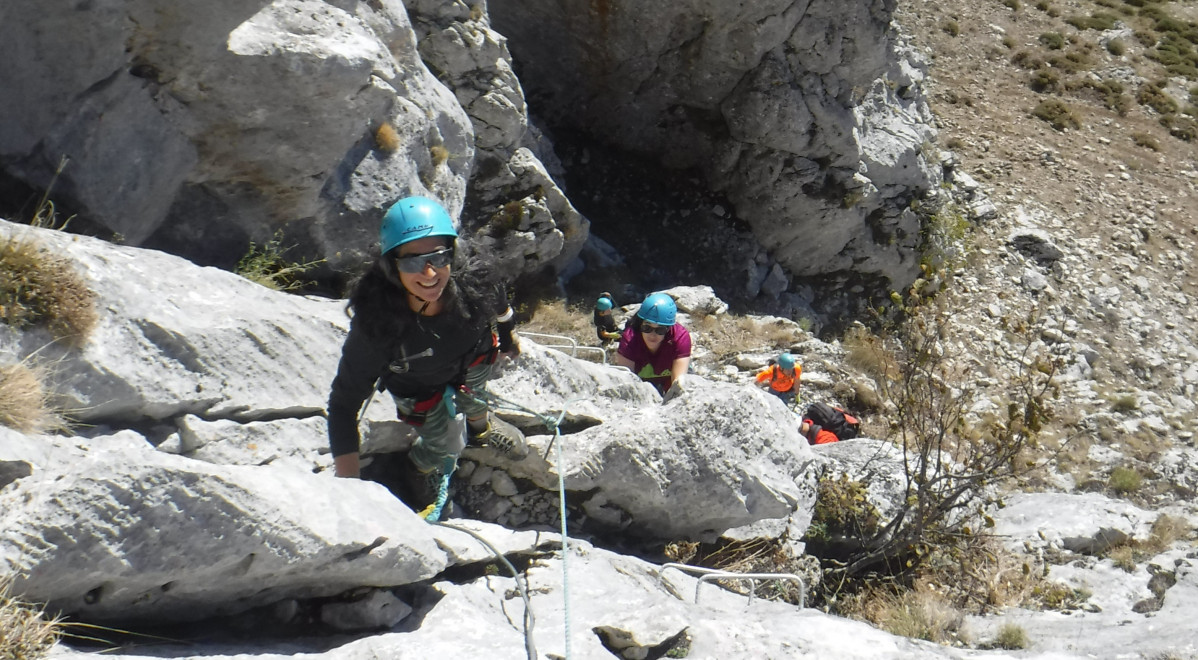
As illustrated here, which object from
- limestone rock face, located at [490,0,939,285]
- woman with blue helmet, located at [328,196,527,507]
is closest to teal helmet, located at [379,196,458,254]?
woman with blue helmet, located at [328,196,527,507]

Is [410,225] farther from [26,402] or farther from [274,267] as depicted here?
[274,267]

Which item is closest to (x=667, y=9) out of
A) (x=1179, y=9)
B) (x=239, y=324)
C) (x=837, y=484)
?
(x=837, y=484)

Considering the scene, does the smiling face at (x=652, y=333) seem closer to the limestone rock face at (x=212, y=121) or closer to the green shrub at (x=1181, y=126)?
the limestone rock face at (x=212, y=121)

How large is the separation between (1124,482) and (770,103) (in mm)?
9444

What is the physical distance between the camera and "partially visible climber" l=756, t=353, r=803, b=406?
11875mm

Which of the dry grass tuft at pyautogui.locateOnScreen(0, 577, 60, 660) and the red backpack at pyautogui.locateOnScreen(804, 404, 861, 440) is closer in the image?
the dry grass tuft at pyautogui.locateOnScreen(0, 577, 60, 660)

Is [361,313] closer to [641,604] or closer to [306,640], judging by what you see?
[306,640]

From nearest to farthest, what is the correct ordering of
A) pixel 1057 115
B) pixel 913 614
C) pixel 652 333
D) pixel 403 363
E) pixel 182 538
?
1. pixel 182 538
2. pixel 403 363
3. pixel 913 614
4. pixel 652 333
5. pixel 1057 115

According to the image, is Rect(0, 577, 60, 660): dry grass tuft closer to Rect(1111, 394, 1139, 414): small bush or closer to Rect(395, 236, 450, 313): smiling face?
Rect(395, 236, 450, 313): smiling face

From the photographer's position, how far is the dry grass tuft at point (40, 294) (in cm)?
347

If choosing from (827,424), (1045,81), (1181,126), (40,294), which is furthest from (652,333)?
(1181,126)

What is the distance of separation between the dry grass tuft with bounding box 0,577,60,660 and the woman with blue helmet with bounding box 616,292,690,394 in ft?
16.3

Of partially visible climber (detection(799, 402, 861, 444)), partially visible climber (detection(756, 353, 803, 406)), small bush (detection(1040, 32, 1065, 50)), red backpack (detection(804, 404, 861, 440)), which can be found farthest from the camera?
small bush (detection(1040, 32, 1065, 50))

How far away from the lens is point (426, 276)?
12.0ft
